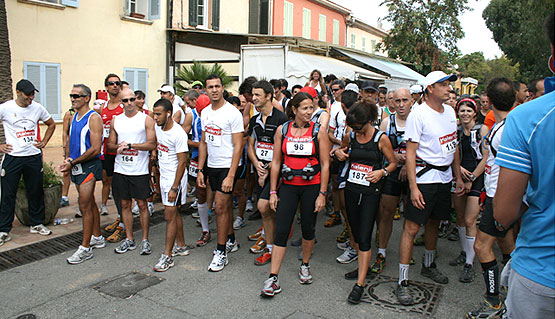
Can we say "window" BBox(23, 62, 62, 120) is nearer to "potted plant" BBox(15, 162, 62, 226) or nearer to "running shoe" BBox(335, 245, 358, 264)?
"potted plant" BBox(15, 162, 62, 226)

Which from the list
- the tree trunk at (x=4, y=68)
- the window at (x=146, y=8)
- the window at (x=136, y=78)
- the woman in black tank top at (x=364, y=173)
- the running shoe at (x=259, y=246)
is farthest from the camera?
the window at (x=146, y=8)

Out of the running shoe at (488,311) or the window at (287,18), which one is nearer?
the running shoe at (488,311)

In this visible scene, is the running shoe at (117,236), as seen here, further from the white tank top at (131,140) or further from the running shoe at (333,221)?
the running shoe at (333,221)

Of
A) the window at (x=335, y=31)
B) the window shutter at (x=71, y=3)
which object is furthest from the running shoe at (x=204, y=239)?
the window at (x=335, y=31)

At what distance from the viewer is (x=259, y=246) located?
5.76m

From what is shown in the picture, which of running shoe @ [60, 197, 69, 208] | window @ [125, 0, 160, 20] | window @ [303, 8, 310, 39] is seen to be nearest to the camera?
running shoe @ [60, 197, 69, 208]

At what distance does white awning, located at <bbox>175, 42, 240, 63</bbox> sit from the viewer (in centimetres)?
1662

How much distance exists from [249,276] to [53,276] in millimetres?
2119

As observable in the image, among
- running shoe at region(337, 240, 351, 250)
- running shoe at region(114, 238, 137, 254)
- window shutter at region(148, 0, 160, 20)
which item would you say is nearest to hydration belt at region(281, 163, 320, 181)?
running shoe at region(337, 240, 351, 250)

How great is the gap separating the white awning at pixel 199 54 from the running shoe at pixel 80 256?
12.0 meters

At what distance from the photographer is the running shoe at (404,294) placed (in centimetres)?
422

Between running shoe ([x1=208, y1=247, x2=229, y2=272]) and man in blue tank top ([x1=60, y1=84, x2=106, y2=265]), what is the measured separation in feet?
5.07

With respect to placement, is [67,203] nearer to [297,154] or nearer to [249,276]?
[249,276]

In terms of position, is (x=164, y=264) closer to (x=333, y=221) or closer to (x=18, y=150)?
(x=18, y=150)
